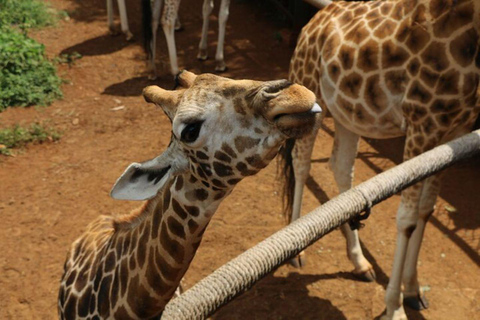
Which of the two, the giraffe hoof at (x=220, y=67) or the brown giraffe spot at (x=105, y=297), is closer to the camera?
the brown giraffe spot at (x=105, y=297)

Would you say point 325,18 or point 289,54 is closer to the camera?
point 325,18

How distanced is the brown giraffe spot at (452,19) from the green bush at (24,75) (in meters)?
5.40

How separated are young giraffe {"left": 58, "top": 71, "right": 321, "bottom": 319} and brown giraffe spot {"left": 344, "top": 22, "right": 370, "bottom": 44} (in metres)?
1.95

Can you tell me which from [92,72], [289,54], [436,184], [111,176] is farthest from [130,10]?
[436,184]

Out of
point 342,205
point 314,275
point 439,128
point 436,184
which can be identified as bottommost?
point 314,275

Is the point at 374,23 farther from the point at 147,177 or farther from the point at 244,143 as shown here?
the point at 147,177

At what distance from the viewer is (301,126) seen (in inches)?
64.3

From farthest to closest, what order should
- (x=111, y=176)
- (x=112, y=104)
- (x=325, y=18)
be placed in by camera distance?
(x=112, y=104)
(x=111, y=176)
(x=325, y=18)

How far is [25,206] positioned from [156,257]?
3563mm

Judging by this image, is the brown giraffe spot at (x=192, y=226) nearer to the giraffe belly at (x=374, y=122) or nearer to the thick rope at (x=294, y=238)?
the thick rope at (x=294, y=238)

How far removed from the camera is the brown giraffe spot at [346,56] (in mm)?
3768

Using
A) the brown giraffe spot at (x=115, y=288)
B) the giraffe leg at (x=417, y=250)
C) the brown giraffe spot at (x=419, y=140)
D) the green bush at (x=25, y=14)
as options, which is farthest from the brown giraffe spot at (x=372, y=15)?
the green bush at (x=25, y=14)

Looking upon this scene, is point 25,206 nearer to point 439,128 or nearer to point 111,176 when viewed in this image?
point 111,176

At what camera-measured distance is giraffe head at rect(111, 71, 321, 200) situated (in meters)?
1.68
